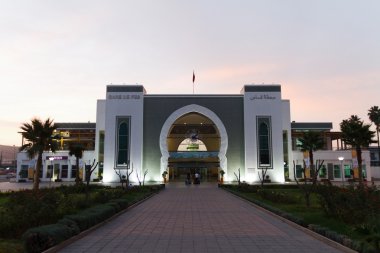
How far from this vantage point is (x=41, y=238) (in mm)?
8875

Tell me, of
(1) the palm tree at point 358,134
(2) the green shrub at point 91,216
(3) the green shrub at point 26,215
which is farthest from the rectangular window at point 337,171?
(3) the green shrub at point 26,215

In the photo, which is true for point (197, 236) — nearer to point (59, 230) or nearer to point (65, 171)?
point (59, 230)

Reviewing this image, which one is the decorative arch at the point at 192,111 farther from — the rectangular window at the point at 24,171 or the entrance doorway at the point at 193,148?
the rectangular window at the point at 24,171

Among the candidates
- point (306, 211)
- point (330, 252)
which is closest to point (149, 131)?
point (306, 211)

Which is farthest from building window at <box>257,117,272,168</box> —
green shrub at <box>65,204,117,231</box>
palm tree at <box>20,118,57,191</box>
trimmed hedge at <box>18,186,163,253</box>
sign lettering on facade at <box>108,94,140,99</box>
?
trimmed hedge at <box>18,186,163,253</box>

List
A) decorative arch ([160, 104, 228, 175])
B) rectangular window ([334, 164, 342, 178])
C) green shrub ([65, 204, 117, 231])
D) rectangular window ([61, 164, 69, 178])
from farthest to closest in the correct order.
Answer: rectangular window ([61, 164, 69, 178]) → rectangular window ([334, 164, 342, 178]) → decorative arch ([160, 104, 228, 175]) → green shrub ([65, 204, 117, 231])

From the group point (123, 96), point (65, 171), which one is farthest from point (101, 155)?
point (123, 96)

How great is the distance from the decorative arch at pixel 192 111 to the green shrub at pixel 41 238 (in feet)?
145

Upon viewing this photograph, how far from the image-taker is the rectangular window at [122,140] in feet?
177

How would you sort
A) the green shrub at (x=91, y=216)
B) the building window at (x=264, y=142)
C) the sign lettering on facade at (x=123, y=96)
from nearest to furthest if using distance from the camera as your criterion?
the green shrub at (x=91, y=216) < the building window at (x=264, y=142) < the sign lettering on facade at (x=123, y=96)

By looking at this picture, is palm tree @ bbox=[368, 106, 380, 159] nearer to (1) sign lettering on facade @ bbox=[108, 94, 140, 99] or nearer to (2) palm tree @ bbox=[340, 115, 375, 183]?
(2) palm tree @ bbox=[340, 115, 375, 183]

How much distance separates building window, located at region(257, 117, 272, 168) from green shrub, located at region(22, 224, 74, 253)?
46239 mm

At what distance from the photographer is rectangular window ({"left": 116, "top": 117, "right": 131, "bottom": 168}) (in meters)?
Answer: 54.1

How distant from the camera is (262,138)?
54844 mm
